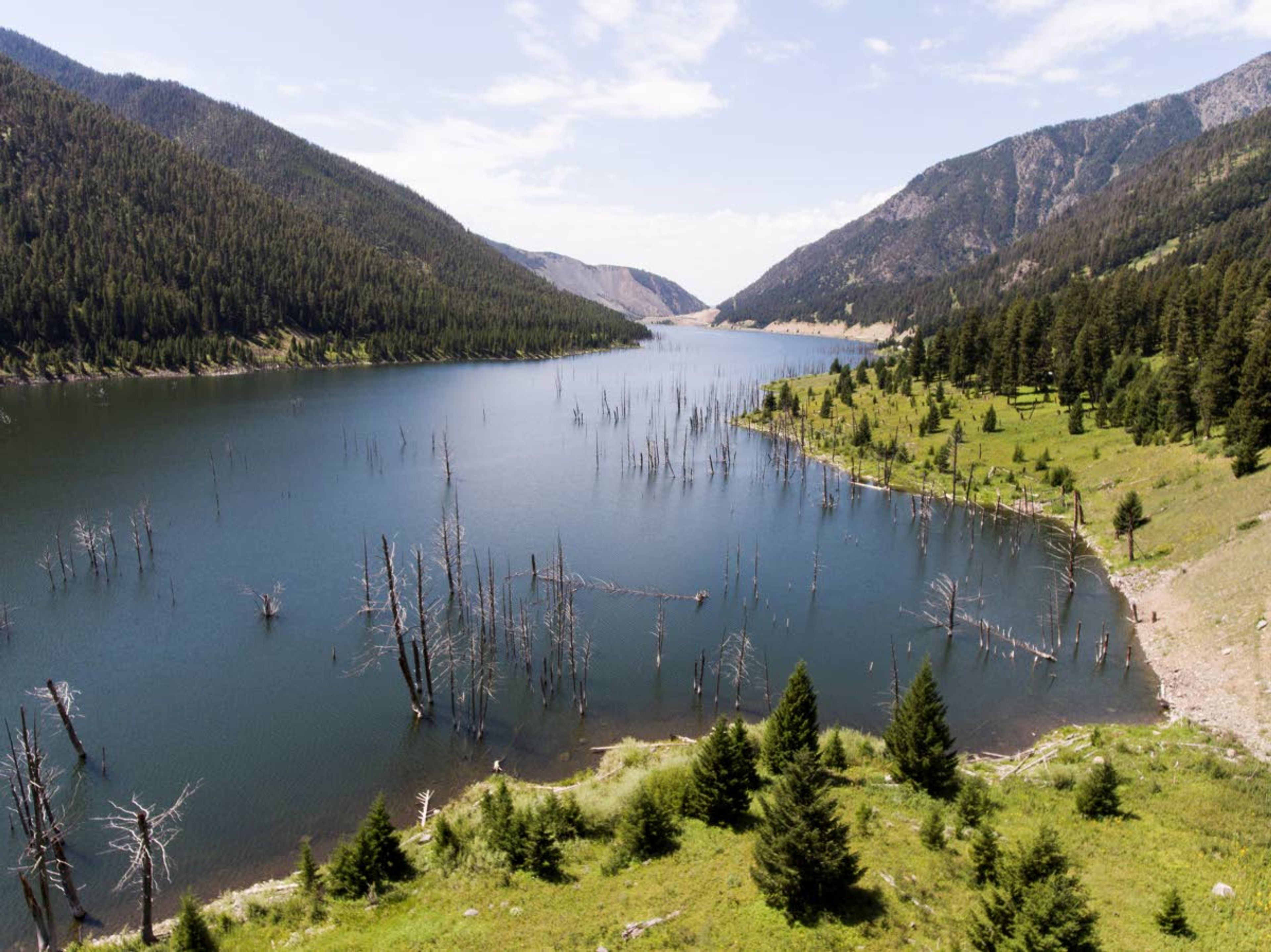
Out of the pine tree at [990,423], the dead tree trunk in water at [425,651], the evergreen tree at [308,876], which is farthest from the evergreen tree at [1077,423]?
the evergreen tree at [308,876]

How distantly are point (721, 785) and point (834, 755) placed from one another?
288 inches

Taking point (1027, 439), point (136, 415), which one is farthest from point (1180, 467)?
point (136, 415)

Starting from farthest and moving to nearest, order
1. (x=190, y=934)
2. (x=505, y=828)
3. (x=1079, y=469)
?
(x=1079, y=469) → (x=505, y=828) → (x=190, y=934)

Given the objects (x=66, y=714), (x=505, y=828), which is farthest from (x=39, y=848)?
(x=505, y=828)

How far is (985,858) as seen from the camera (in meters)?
23.1

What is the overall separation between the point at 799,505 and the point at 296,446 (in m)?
75.3

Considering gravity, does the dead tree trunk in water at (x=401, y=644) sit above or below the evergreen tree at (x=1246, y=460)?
below

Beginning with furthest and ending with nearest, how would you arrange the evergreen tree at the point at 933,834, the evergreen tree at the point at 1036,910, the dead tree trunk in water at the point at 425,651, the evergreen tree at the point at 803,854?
the dead tree trunk in water at the point at 425,651
the evergreen tree at the point at 933,834
the evergreen tree at the point at 803,854
the evergreen tree at the point at 1036,910

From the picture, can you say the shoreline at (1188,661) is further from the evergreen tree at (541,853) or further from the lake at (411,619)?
the evergreen tree at (541,853)

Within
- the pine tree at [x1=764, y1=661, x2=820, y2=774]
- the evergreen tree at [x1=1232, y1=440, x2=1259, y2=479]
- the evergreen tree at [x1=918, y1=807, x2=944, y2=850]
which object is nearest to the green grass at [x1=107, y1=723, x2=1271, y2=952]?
the evergreen tree at [x1=918, y1=807, x2=944, y2=850]

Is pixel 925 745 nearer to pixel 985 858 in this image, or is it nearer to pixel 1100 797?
pixel 1100 797

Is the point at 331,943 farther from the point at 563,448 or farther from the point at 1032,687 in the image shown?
the point at 563,448

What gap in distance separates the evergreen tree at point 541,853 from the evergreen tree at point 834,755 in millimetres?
12507

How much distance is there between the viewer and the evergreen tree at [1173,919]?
20.0 m
